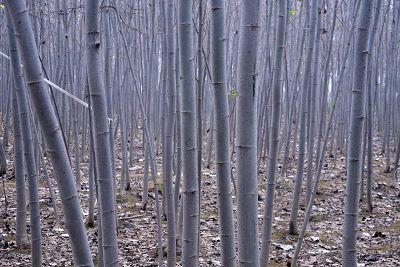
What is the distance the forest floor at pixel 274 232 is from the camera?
376 cm

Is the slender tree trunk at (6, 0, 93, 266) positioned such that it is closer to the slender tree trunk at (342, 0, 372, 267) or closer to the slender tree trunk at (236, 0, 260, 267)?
the slender tree trunk at (236, 0, 260, 267)

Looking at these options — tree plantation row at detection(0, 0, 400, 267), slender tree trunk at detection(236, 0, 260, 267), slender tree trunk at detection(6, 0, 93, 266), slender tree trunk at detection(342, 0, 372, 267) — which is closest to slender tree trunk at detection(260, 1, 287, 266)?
tree plantation row at detection(0, 0, 400, 267)

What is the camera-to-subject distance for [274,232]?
177 inches

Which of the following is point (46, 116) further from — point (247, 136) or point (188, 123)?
point (188, 123)

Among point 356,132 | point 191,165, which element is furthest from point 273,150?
point 191,165

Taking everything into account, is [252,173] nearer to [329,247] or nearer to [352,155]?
[352,155]

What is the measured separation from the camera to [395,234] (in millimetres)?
4477

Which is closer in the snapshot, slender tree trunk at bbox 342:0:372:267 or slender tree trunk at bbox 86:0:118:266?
slender tree trunk at bbox 86:0:118:266

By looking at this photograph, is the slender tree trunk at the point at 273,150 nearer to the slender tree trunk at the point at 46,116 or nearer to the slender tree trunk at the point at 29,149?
the slender tree trunk at the point at 29,149

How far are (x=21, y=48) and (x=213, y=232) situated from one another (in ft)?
11.5

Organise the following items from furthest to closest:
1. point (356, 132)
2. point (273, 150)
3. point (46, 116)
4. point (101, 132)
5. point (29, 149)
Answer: point (29, 149), point (273, 150), point (356, 132), point (101, 132), point (46, 116)

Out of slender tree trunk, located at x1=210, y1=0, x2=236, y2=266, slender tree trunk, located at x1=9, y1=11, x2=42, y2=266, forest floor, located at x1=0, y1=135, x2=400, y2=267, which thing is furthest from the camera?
forest floor, located at x1=0, y1=135, x2=400, y2=267

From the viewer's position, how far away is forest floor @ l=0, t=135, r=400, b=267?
3.76 metres

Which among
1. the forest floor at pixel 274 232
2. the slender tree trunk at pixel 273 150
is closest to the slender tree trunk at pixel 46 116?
the slender tree trunk at pixel 273 150
